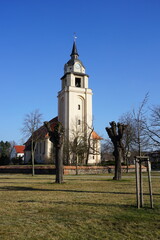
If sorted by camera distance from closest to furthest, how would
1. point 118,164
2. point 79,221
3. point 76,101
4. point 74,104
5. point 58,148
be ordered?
point 79,221 < point 58,148 < point 118,164 < point 74,104 < point 76,101

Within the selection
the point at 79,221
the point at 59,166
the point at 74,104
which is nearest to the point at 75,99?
the point at 74,104

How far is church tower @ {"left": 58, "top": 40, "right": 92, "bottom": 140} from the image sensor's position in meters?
53.0

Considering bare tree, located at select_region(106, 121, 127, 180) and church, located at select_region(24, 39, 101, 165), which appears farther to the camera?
church, located at select_region(24, 39, 101, 165)

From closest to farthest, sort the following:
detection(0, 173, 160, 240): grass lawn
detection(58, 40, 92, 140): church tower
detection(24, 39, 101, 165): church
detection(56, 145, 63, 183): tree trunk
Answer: detection(0, 173, 160, 240): grass lawn < detection(56, 145, 63, 183): tree trunk < detection(24, 39, 101, 165): church < detection(58, 40, 92, 140): church tower

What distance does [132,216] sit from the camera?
20.8 ft

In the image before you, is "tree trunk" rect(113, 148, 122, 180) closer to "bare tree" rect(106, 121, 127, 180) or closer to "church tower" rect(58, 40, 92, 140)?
"bare tree" rect(106, 121, 127, 180)

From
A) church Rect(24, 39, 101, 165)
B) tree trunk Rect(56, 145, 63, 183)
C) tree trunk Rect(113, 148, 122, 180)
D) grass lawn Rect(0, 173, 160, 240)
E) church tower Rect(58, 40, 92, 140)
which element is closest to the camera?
grass lawn Rect(0, 173, 160, 240)

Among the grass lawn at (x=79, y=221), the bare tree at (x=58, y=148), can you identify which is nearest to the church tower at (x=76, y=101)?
the bare tree at (x=58, y=148)

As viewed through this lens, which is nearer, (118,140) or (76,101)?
(118,140)

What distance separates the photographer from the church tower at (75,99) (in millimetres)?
52969

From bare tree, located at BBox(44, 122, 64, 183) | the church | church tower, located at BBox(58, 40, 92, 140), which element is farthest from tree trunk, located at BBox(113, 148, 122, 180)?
church tower, located at BBox(58, 40, 92, 140)

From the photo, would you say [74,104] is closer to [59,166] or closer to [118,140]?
[118,140]

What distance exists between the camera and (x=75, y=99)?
54.1m

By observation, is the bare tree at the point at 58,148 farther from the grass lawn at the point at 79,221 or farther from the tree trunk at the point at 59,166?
the grass lawn at the point at 79,221
